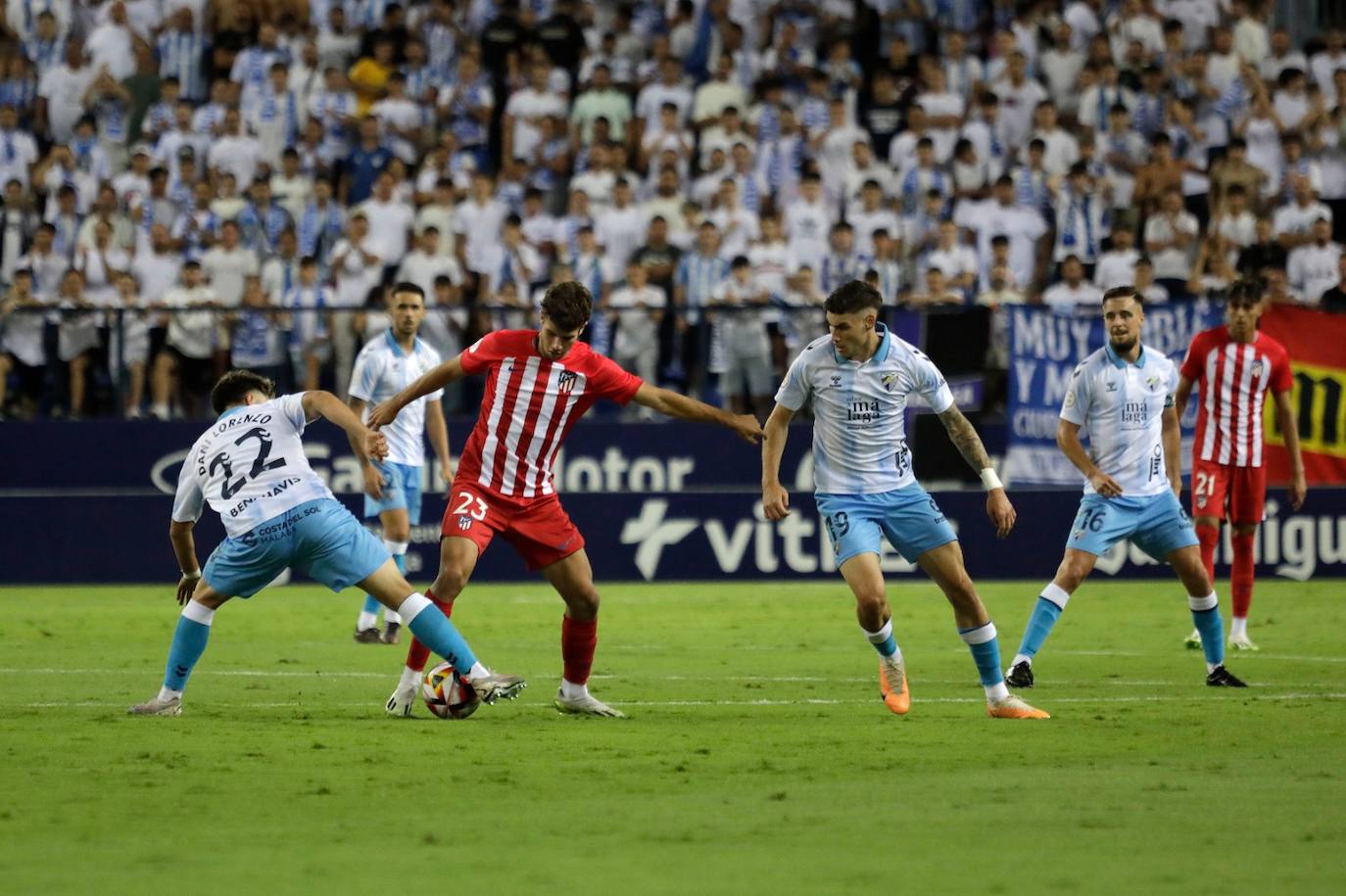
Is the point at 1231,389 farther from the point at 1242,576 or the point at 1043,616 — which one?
the point at 1043,616

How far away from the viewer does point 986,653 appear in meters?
10.3

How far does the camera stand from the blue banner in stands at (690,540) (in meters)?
20.2

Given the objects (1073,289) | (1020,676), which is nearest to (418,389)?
(1020,676)

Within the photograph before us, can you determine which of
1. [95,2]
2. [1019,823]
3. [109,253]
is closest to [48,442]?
[109,253]

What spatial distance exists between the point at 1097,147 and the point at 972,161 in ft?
5.01

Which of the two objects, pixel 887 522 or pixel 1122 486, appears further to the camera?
pixel 1122 486

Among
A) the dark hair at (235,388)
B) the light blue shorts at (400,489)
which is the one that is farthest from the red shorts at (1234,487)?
the dark hair at (235,388)

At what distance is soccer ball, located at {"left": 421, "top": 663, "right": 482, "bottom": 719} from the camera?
10109 mm

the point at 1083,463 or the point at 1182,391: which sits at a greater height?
the point at 1182,391

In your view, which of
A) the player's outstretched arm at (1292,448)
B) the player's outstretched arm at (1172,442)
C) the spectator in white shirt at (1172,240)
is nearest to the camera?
the player's outstretched arm at (1172,442)

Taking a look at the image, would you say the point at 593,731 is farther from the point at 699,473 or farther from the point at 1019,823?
the point at 699,473

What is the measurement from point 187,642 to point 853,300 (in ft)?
12.4

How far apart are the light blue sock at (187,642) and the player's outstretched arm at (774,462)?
2.85 meters

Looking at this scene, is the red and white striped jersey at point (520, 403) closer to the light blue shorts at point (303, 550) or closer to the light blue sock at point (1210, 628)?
the light blue shorts at point (303, 550)
